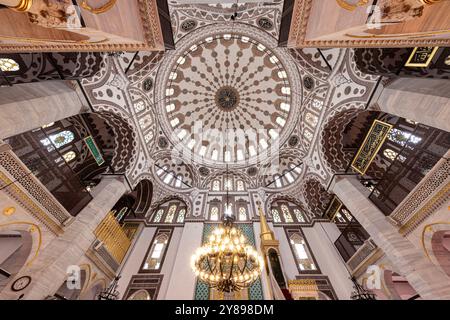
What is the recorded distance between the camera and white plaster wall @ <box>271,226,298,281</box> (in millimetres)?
9242

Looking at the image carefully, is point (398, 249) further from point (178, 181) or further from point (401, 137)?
point (178, 181)

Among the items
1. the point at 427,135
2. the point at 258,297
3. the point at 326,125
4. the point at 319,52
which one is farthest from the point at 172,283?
the point at 319,52

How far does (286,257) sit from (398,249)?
5.53 metres

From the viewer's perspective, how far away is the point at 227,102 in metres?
15.6

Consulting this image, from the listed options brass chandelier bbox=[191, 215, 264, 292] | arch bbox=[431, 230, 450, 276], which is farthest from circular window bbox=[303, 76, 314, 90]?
brass chandelier bbox=[191, 215, 264, 292]

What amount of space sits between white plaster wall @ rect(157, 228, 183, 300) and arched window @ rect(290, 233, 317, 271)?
6662 millimetres

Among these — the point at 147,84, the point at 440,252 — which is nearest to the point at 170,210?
the point at 147,84

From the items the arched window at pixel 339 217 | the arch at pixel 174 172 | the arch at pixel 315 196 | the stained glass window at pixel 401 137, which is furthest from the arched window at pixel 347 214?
the arch at pixel 174 172

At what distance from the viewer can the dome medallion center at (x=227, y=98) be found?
15.4m
